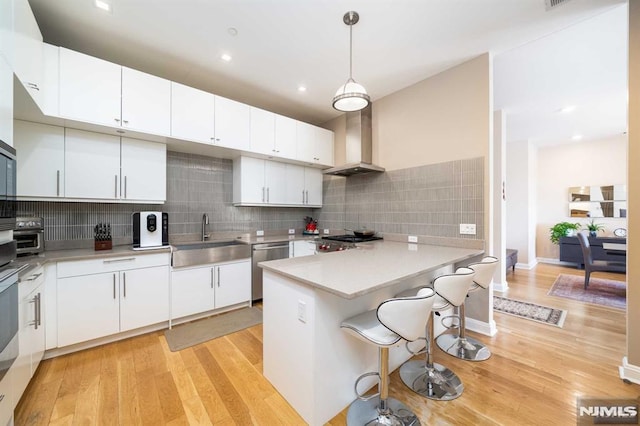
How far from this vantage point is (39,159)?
2148 millimetres

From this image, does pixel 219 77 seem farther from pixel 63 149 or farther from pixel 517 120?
pixel 517 120

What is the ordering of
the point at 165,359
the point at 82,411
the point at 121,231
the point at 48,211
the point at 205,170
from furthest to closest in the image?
the point at 205,170
the point at 121,231
the point at 48,211
the point at 165,359
the point at 82,411

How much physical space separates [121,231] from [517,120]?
A: 6470mm

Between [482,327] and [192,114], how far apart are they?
395 cm

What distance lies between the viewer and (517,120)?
14.8 feet

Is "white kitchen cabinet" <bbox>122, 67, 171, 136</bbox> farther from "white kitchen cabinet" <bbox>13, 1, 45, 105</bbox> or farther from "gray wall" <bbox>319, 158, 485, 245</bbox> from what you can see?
"gray wall" <bbox>319, 158, 485, 245</bbox>

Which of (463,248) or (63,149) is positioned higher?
(63,149)

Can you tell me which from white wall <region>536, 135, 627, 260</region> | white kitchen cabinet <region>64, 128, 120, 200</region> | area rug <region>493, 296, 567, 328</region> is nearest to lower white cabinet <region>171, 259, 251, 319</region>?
white kitchen cabinet <region>64, 128, 120, 200</region>

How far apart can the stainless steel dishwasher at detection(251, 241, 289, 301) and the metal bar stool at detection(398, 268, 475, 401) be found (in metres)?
2.02

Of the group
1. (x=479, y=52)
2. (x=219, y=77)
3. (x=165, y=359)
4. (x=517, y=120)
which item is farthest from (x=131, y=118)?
(x=517, y=120)

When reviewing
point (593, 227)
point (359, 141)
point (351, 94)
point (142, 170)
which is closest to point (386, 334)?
point (351, 94)

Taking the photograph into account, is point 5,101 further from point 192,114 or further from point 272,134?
point 272,134

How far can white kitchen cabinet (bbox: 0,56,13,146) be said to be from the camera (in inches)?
50.7

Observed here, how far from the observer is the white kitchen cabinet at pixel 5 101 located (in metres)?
1.29
